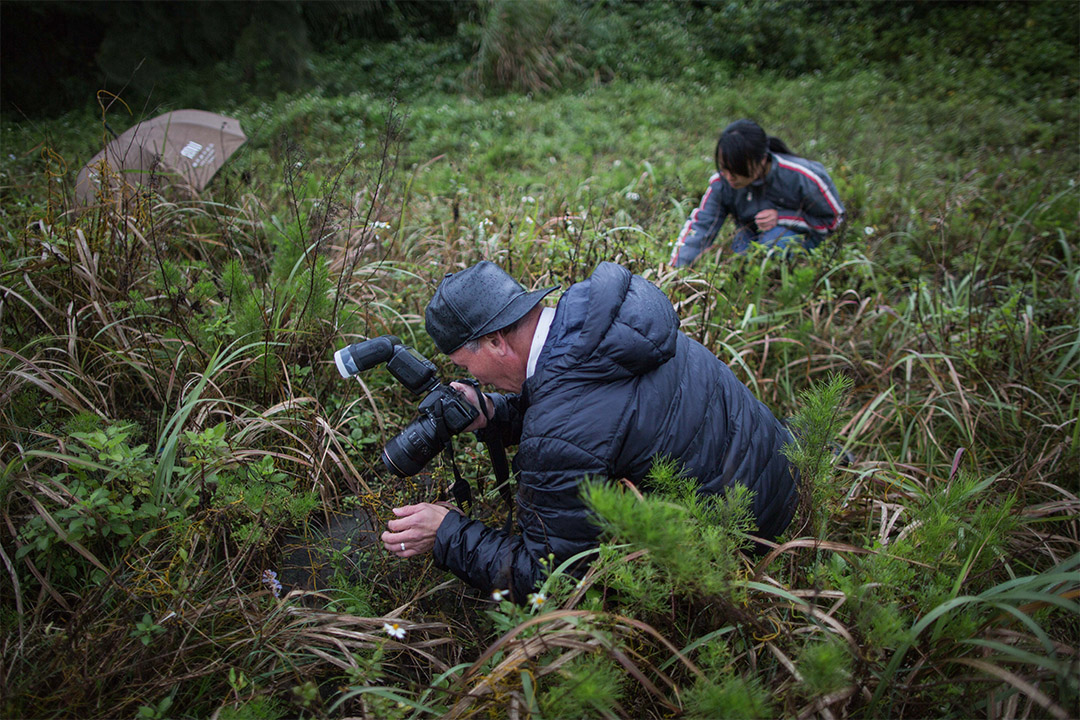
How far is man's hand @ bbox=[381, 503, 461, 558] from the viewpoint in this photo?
6.08 feet

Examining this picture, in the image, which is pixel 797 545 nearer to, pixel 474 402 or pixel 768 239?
pixel 474 402

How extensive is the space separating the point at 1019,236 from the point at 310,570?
4721mm

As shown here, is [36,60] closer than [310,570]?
No

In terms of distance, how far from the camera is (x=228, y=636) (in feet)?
5.35

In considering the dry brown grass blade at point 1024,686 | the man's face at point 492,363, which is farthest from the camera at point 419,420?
the dry brown grass blade at point 1024,686

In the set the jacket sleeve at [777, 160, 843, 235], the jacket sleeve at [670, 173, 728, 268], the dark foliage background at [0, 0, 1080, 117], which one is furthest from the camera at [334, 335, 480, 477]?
the dark foliage background at [0, 0, 1080, 117]

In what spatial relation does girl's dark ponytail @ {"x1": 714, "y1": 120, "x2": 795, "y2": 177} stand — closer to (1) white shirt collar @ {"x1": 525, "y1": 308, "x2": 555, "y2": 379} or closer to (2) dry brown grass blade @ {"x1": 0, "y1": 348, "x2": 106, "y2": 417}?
(1) white shirt collar @ {"x1": 525, "y1": 308, "x2": 555, "y2": 379}

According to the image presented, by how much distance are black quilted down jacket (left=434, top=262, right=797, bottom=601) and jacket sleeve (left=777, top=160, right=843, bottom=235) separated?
250 cm

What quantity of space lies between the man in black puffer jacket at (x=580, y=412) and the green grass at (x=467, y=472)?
0.16m

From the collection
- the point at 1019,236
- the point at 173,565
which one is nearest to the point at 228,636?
the point at 173,565

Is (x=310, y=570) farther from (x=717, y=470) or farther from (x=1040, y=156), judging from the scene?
(x=1040, y=156)

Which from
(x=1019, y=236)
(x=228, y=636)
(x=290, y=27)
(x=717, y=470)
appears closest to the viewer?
(x=228, y=636)

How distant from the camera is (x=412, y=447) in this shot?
1846mm

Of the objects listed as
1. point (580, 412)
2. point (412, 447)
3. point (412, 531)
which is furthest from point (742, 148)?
point (412, 531)
